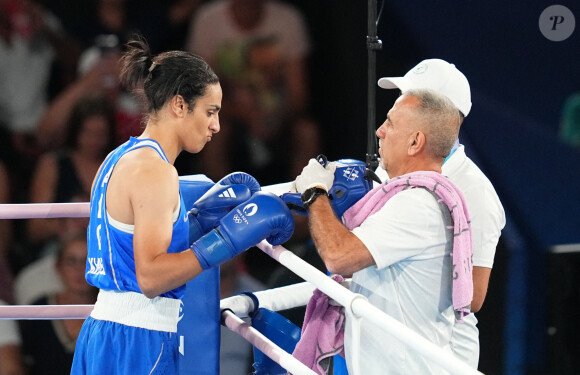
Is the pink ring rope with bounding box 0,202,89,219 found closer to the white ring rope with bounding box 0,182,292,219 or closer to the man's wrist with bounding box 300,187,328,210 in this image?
the white ring rope with bounding box 0,182,292,219

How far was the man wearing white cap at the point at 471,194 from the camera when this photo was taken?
221 centimetres

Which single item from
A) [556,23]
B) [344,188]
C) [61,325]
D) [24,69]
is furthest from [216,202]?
[556,23]

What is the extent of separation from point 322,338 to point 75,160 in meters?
2.44

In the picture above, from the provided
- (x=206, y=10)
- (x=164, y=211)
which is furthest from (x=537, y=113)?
(x=164, y=211)

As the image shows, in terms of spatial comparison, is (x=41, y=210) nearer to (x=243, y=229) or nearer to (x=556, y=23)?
(x=243, y=229)

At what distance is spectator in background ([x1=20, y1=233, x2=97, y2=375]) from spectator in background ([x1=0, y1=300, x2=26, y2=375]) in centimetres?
3

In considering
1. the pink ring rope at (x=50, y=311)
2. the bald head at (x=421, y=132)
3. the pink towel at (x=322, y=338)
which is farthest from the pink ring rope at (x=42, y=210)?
the bald head at (x=421, y=132)

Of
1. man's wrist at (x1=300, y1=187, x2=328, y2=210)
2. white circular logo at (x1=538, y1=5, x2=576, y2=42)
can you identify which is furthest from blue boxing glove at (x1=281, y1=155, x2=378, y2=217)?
white circular logo at (x1=538, y1=5, x2=576, y2=42)

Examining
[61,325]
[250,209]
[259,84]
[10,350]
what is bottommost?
[10,350]

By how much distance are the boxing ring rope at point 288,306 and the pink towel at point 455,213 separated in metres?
0.26

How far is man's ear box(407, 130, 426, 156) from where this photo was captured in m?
1.98

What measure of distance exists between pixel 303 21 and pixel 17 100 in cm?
157

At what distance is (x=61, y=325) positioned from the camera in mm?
3947

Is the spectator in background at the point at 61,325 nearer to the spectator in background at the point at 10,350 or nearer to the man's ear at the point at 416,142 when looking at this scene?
the spectator in background at the point at 10,350
